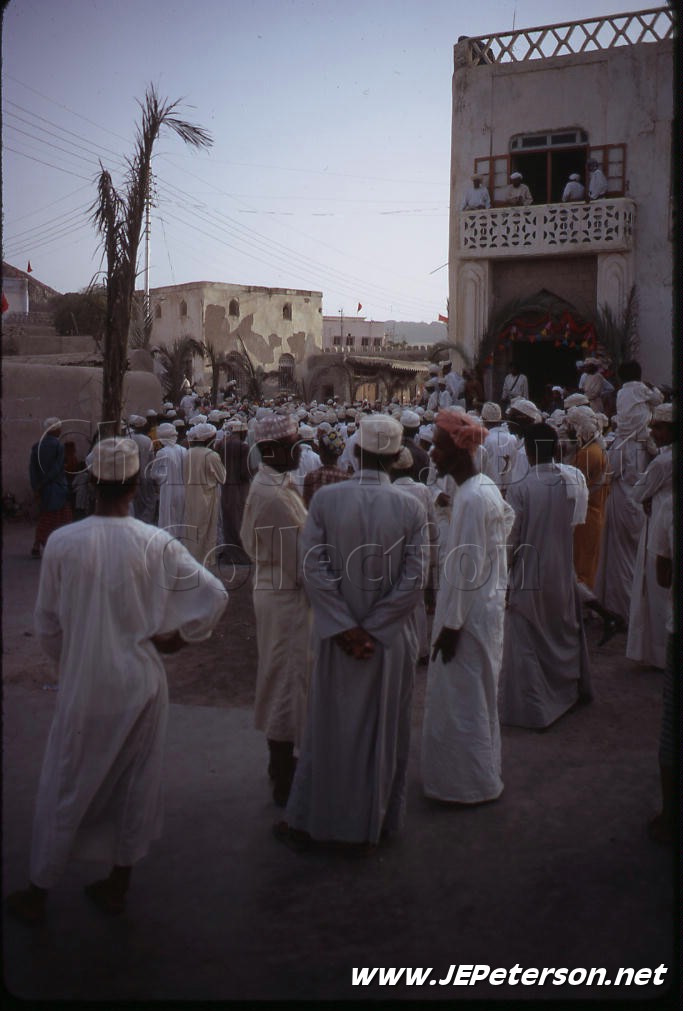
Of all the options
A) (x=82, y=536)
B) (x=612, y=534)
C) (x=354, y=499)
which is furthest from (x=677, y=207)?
(x=612, y=534)

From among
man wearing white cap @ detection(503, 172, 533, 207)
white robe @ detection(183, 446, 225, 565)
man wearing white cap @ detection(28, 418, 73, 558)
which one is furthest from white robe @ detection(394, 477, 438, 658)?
man wearing white cap @ detection(503, 172, 533, 207)

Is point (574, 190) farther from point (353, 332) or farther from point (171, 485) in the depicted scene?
point (353, 332)

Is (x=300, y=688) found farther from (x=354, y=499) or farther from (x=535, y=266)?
(x=535, y=266)

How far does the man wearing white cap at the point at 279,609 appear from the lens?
4.10 metres

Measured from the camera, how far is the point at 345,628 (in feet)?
12.0

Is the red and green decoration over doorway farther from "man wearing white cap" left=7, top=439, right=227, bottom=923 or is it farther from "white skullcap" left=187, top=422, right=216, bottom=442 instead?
"man wearing white cap" left=7, top=439, right=227, bottom=923

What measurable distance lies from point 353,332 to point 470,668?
54.4m

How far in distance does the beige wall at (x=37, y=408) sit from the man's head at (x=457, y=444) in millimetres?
9465

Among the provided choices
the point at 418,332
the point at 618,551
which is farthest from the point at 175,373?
the point at 418,332

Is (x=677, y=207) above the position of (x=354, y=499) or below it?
above

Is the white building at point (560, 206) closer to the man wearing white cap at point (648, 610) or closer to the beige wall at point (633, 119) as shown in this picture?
the beige wall at point (633, 119)

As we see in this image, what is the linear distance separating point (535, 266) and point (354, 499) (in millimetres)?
15916

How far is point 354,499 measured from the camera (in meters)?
3.70

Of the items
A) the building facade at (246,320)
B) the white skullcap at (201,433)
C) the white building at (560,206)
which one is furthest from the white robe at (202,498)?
the building facade at (246,320)
